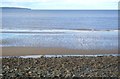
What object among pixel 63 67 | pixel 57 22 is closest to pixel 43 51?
pixel 63 67

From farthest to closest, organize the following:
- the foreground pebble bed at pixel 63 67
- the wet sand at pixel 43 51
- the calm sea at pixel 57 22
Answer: the calm sea at pixel 57 22
the wet sand at pixel 43 51
the foreground pebble bed at pixel 63 67

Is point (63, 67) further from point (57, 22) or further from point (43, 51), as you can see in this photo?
point (57, 22)

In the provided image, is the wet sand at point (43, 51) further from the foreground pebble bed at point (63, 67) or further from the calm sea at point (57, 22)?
the calm sea at point (57, 22)

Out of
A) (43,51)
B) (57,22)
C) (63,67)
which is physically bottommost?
(57,22)

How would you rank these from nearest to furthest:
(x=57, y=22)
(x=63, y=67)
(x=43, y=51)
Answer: (x=63, y=67), (x=43, y=51), (x=57, y=22)


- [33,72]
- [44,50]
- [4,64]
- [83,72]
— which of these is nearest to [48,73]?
[33,72]

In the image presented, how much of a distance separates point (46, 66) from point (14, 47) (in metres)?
6.73

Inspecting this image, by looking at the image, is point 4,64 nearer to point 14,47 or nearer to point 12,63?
point 12,63

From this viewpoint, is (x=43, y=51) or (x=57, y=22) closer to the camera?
(x=43, y=51)

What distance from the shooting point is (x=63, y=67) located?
465 inches

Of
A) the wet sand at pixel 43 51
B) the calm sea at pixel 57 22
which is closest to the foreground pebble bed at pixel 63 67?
the wet sand at pixel 43 51

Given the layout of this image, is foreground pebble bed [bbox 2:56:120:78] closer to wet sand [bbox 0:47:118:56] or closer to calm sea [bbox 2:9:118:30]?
wet sand [bbox 0:47:118:56]

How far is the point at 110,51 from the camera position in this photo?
57.0ft

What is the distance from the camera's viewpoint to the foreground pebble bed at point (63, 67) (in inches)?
416
